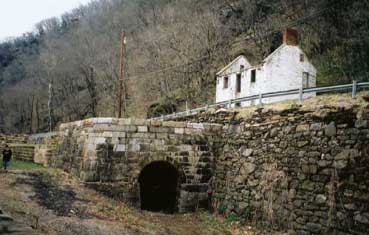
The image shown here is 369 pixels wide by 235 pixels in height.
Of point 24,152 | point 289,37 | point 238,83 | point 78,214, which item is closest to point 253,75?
point 238,83

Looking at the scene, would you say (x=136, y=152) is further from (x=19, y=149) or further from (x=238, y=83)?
(x=238, y=83)

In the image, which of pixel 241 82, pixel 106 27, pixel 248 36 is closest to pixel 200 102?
pixel 241 82

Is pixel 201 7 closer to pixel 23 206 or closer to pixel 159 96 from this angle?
pixel 159 96

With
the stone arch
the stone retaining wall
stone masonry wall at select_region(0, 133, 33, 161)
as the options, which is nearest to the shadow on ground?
the stone arch

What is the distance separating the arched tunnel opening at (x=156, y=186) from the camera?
47.1 ft

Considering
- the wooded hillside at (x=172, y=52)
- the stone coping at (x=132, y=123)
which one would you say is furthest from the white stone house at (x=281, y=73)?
the stone coping at (x=132, y=123)

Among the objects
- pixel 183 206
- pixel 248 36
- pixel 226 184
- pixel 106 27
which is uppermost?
pixel 106 27

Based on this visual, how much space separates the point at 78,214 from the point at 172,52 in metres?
29.2

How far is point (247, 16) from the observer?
39.2 metres

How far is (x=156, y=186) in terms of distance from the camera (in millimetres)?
15016

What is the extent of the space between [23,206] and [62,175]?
14.2 feet

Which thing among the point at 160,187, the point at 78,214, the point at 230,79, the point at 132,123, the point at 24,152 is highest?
the point at 230,79

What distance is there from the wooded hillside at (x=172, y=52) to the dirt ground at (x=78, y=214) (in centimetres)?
1663

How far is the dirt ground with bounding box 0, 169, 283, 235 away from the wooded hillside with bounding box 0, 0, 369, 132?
1663 centimetres
